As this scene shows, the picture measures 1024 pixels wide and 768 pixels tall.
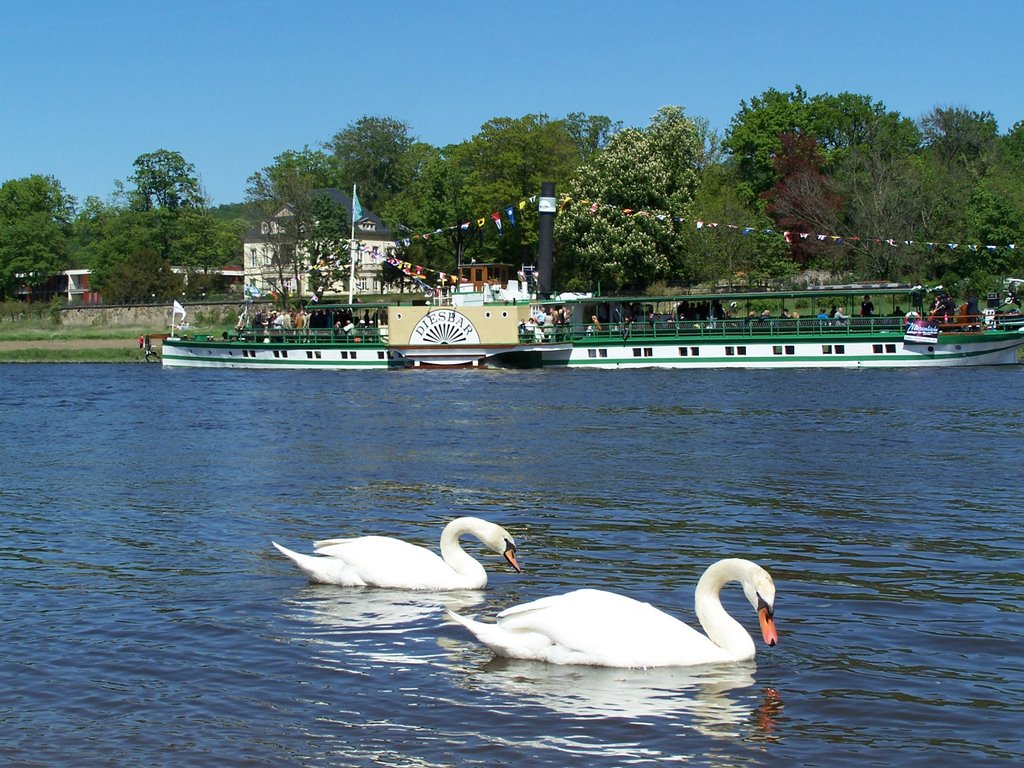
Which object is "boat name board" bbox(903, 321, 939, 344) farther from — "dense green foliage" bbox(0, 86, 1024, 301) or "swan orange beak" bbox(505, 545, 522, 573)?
"swan orange beak" bbox(505, 545, 522, 573)

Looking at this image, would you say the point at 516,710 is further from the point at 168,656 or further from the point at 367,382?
the point at 367,382

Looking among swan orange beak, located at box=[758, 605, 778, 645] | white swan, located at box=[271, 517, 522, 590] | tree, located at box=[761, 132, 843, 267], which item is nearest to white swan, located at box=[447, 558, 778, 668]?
→ swan orange beak, located at box=[758, 605, 778, 645]

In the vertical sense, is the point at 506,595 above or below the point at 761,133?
below

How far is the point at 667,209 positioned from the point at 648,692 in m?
67.1

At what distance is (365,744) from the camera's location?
7574mm

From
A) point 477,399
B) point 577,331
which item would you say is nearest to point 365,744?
point 477,399

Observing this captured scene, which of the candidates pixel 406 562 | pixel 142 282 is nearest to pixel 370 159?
pixel 142 282

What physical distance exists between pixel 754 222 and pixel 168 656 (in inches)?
2642

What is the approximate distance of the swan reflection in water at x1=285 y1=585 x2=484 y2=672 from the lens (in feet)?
A: 31.0

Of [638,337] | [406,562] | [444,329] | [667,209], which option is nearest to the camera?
[406,562]

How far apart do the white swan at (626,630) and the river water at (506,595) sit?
0.54ft

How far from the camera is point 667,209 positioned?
74000 millimetres

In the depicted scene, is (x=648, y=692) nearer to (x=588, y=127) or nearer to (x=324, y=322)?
(x=324, y=322)

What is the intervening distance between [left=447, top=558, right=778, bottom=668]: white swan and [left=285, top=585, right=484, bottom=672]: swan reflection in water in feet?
2.26
